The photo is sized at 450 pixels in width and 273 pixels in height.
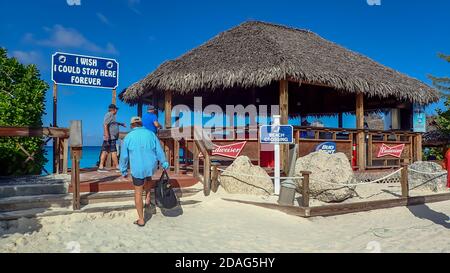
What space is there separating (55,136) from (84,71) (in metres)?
2.59

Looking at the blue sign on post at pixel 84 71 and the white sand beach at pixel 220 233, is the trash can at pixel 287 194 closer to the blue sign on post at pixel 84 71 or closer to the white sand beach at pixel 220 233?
the white sand beach at pixel 220 233

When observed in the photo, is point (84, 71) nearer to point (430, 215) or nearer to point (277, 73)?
point (277, 73)

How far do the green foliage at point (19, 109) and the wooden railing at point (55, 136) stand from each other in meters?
0.24

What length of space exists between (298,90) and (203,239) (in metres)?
11.2

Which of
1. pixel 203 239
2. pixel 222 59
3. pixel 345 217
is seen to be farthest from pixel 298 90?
pixel 203 239

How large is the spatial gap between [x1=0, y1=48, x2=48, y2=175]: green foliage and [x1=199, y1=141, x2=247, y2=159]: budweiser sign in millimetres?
4641

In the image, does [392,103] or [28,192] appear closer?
[28,192]

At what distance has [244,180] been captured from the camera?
8141mm

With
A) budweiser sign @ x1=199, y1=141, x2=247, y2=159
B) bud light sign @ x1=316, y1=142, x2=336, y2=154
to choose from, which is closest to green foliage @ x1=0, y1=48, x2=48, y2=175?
budweiser sign @ x1=199, y1=141, x2=247, y2=159

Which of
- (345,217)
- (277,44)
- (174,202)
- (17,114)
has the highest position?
(277,44)

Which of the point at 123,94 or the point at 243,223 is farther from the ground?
the point at 123,94

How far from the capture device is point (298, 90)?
15500mm
